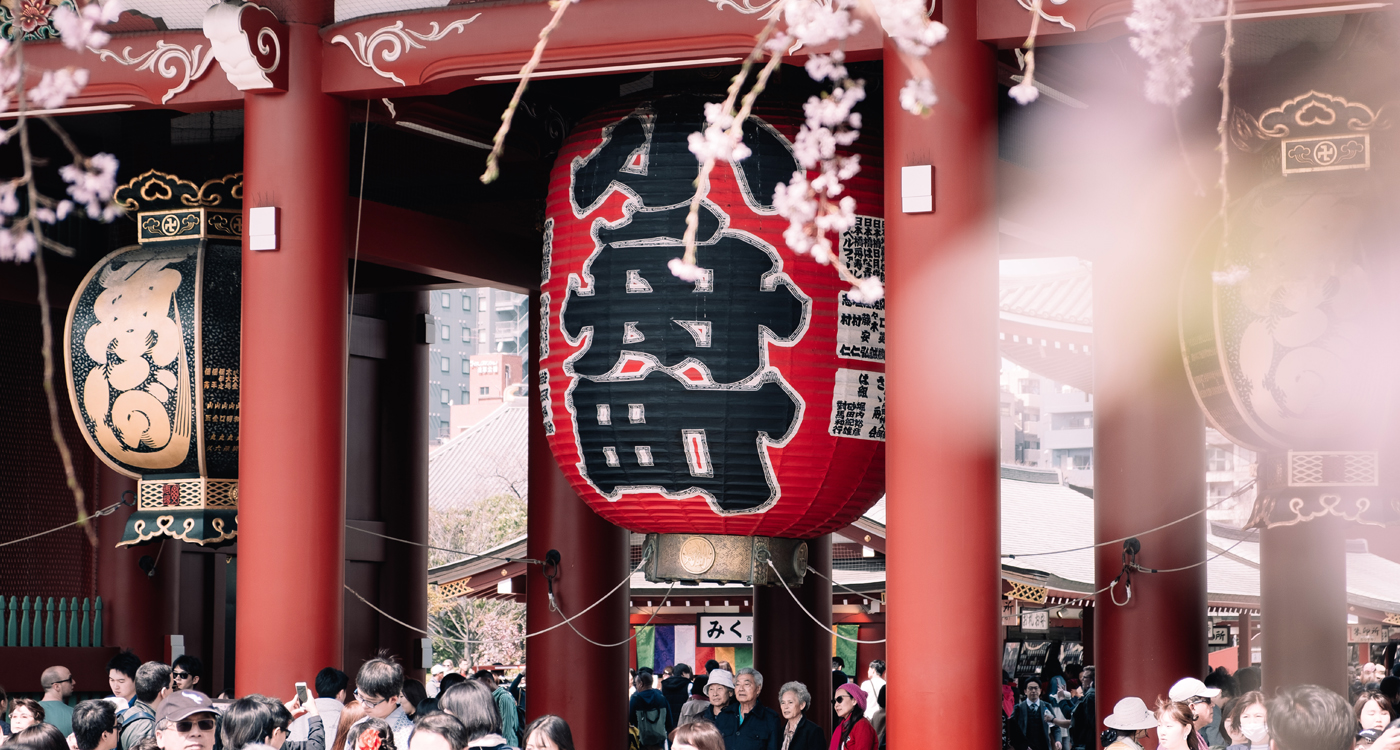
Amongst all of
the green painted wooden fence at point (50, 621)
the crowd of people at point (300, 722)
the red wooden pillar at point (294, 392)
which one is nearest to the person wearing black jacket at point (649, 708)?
the green painted wooden fence at point (50, 621)

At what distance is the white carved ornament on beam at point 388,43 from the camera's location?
7305 millimetres

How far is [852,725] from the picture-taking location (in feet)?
26.6

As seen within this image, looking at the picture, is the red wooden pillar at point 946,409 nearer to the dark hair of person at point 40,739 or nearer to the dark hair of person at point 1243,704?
the dark hair of person at point 1243,704

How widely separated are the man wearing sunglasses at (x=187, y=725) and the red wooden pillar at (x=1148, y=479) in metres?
5.75

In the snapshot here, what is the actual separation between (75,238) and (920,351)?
6.71 meters

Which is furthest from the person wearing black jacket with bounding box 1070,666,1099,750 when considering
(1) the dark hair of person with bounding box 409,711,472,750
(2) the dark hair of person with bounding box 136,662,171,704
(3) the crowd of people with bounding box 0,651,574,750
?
(1) the dark hair of person with bounding box 409,711,472,750

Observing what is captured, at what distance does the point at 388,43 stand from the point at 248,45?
2.05 feet

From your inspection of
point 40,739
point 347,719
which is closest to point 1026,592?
point 347,719

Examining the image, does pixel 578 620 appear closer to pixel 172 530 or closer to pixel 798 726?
pixel 798 726

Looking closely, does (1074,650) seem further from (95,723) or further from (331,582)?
(95,723)

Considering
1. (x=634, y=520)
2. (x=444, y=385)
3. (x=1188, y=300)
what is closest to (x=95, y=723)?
(x=634, y=520)

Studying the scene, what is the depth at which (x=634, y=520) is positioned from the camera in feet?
24.9

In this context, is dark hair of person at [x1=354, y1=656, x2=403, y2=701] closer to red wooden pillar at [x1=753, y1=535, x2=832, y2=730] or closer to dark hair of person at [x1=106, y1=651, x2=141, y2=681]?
Answer: dark hair of person at [x1=106, y1=651, x2=141, y2=681]

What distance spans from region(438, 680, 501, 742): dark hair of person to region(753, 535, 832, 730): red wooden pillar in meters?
7.75
